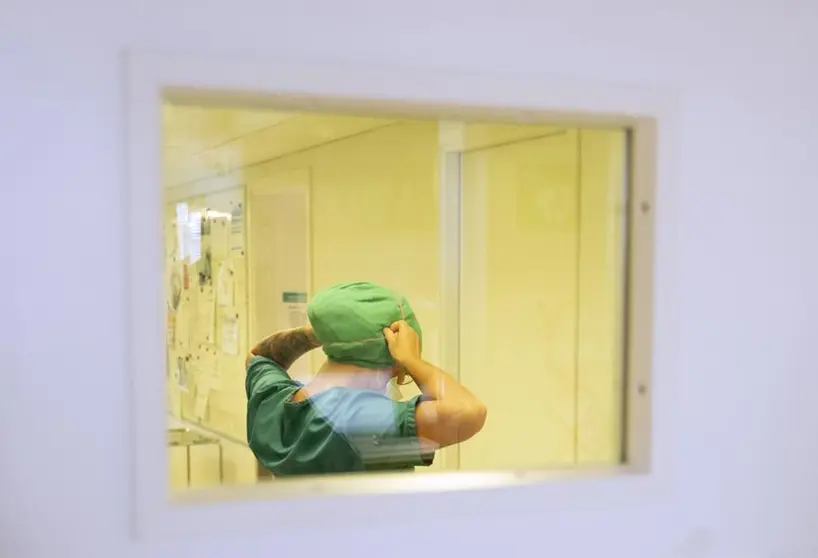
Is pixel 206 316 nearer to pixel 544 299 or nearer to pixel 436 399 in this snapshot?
pixel 436 399

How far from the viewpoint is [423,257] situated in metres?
1.62

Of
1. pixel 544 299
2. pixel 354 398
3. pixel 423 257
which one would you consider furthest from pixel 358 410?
pixel 423 257

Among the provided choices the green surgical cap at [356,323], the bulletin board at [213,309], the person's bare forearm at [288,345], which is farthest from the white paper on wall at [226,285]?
the green surgical cap at [356,323]

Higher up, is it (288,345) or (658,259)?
(658,259)

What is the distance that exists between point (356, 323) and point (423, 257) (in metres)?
0.37

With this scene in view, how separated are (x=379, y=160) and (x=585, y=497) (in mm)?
893

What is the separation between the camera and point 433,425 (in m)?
1.18

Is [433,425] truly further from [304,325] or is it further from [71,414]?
[71,414]

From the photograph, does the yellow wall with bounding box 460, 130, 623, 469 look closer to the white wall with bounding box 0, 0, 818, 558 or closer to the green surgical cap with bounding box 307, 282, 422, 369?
the white wall with bounding box 0, 0, 818, 558

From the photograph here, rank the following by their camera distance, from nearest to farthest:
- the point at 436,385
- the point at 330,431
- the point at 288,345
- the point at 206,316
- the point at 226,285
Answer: the point at 330,431 < the point at 436,385 < the point at 288,345 < the point at 206,316 < the point at 226,285

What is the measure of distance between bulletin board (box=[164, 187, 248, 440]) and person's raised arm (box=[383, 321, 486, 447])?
36 cm

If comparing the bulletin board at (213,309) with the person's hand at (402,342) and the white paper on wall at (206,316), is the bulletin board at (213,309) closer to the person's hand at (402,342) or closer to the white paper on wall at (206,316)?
the white paper on wall at (206,316)

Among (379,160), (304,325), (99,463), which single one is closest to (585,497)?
(99,463)

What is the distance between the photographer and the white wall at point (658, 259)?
75cm
